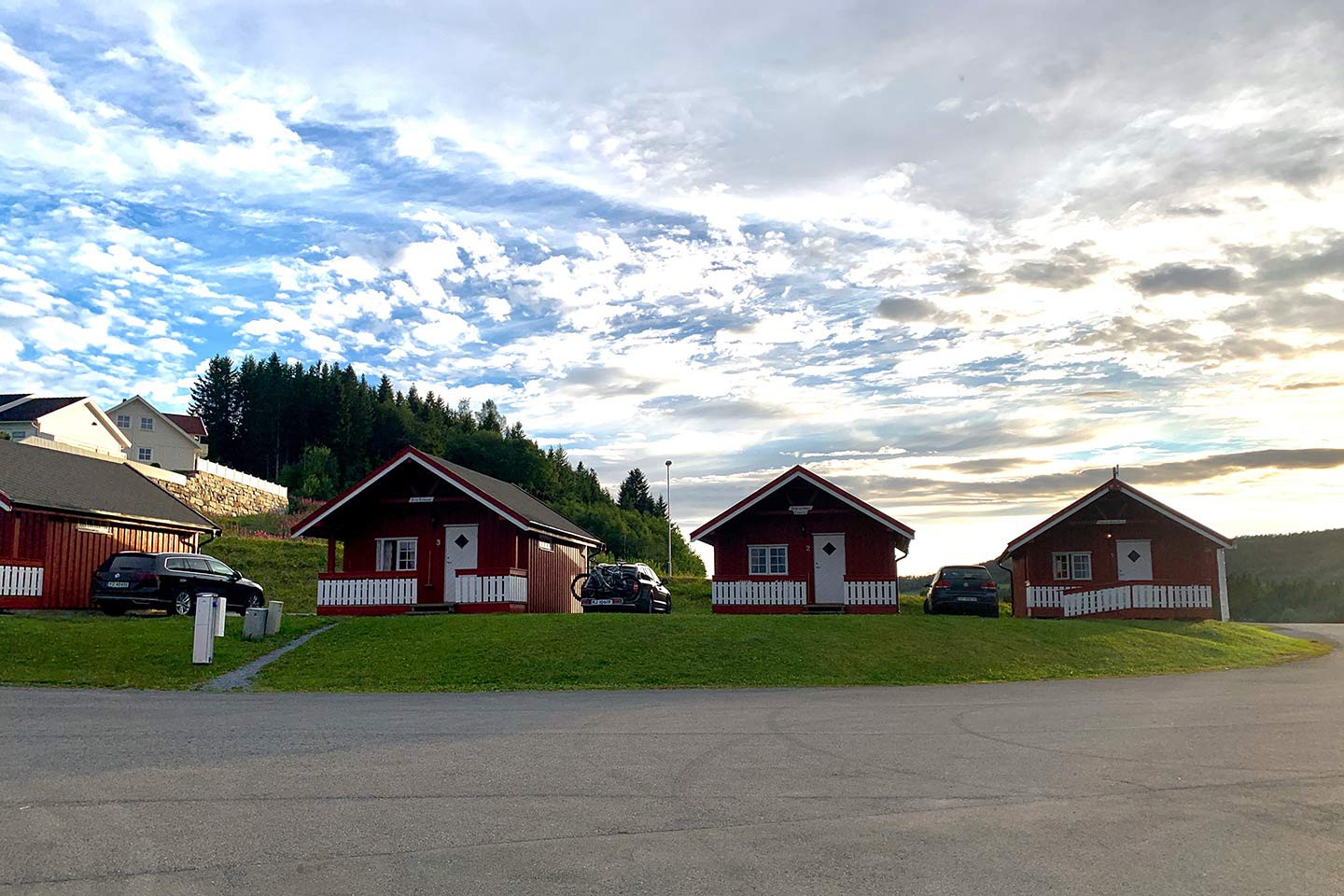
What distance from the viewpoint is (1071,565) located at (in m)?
35.8

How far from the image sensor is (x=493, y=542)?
31.7 m

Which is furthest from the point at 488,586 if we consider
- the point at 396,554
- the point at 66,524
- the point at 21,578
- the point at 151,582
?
the point at 21,578

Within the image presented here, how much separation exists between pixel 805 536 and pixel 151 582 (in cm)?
1874

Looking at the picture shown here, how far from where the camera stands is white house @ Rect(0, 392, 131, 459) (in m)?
67.2

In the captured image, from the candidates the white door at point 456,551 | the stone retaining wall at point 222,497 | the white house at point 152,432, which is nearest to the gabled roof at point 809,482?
the white door at point 456,551

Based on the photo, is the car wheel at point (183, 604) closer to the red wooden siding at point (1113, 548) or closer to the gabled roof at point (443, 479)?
the gabled roof at point (443, 479)

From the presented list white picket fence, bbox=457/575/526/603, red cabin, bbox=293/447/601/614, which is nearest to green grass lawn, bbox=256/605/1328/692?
white picket fence, bbox=457/575/526/603

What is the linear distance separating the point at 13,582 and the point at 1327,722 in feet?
97.6

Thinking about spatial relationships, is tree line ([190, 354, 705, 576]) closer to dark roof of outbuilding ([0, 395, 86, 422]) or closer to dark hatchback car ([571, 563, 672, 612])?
dark roof of outbuilding ([0, 395, 86, 422])

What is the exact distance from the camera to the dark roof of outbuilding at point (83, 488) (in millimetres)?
29844

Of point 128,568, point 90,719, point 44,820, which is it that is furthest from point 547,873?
point 128,568

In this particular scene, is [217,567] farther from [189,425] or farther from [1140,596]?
[189,425]

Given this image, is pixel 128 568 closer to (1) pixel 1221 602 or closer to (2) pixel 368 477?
(2) pixel 368 477

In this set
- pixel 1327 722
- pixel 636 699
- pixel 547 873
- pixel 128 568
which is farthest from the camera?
pixel 128 568
